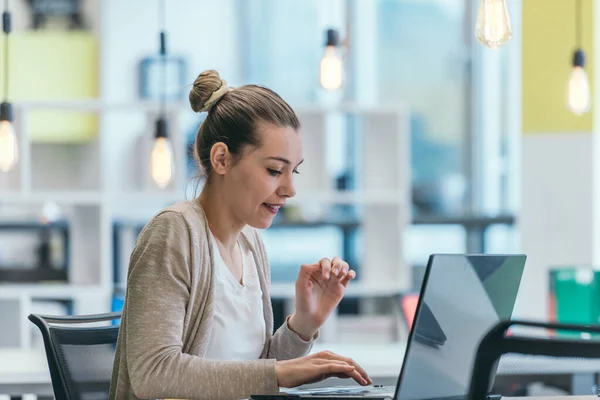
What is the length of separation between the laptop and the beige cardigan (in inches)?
3.5

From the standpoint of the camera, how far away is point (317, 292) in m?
1.97

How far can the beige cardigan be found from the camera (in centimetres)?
166

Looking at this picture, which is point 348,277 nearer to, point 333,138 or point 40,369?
point 40,369

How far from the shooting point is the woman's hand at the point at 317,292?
74.0 inches

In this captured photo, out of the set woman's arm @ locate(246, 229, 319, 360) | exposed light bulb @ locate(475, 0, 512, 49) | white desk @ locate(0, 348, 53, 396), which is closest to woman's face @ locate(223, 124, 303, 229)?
woman's arm @ locate(246, 229, 319, 360)

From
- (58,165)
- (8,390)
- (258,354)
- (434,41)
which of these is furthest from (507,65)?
(258,354)

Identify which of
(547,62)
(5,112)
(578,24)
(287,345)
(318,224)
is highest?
(578,24)

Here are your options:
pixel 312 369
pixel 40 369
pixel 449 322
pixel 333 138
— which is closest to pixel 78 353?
pixel 312 369

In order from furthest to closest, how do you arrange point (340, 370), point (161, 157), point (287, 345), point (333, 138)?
1. point (333, 138)
2. point (161, 157)
3. point (287, 345)
4. point (340, 370)

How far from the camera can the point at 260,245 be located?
2133 millimetres

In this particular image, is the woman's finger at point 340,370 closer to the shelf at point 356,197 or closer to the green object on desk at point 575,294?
the green object on desk at point 575,294

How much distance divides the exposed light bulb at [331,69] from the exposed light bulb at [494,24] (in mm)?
1863

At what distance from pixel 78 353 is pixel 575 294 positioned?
2.44 m

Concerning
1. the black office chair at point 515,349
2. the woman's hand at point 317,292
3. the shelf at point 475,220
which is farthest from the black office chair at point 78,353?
the shelf at point 475,220
